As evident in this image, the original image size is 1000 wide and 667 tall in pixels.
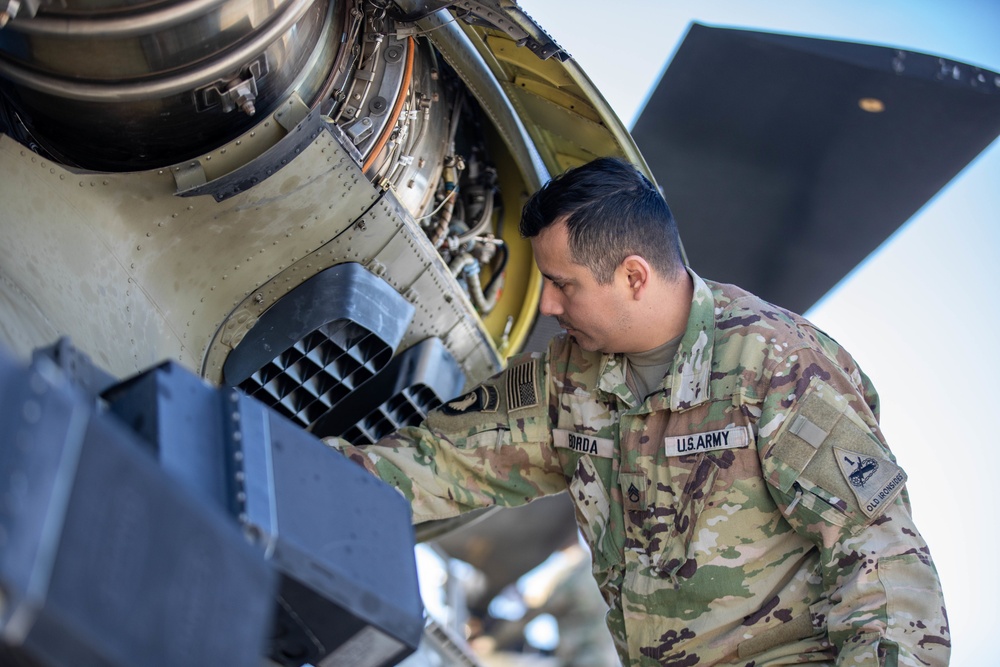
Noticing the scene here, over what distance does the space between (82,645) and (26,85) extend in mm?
1618

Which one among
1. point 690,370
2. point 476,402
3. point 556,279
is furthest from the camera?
point 476,402

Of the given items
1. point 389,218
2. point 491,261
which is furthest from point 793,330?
point 491,261

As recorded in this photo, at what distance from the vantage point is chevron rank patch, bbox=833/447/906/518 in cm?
242

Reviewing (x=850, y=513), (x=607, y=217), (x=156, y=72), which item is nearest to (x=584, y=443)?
(x=607, y=217)

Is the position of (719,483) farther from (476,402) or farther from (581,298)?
(476,402)

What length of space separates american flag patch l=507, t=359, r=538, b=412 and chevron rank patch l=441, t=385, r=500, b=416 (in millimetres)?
42

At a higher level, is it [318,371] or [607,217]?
[607,217]

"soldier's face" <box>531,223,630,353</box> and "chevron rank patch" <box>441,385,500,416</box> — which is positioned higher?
"soldier's face" <box>531,223,630,353</box>

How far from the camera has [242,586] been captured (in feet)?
4.12

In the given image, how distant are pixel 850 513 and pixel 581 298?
874 mm

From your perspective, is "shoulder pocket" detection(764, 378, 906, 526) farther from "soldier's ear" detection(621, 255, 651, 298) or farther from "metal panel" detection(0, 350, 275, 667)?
"metal panel" detection(0, 350, 275, 667)

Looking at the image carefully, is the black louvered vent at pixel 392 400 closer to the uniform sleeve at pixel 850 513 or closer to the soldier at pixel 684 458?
the soldier at pixel 684 458

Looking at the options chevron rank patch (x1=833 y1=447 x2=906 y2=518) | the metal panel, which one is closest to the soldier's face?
chevron rank patch (x1=833 y1=447 x2=906 y2=518)

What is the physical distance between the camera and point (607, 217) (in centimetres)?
286
